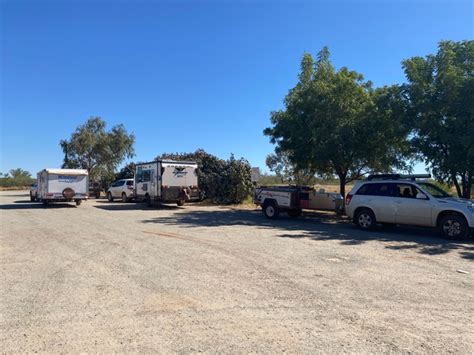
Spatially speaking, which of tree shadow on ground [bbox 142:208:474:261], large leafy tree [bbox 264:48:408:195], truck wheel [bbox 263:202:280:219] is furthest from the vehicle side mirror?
truck wheel [bbox 263:202:280:219]

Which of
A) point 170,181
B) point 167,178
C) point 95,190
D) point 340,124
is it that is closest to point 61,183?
point 167,178

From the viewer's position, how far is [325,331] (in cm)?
481

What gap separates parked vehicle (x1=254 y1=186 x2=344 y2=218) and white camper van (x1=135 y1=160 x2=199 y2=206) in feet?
22.5

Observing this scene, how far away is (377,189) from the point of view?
14.3m

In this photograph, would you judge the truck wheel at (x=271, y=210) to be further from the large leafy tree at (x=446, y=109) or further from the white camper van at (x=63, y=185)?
the white camper van at (x=63, y=185)

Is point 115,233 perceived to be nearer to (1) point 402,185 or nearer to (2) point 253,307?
(2) point 253,307

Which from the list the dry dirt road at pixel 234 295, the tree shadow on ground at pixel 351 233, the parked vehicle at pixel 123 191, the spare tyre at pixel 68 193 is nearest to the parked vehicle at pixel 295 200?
the tree shadow on ground at pixel 351 233

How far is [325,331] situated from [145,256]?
5321mm

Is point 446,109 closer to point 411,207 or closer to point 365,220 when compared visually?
point 411,207

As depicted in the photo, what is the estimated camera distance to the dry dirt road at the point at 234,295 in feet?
15.0

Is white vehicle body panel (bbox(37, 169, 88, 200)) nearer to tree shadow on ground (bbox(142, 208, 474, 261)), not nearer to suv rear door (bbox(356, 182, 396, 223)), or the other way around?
tree shadow on ground (bbox(142, 208, 474, 261))

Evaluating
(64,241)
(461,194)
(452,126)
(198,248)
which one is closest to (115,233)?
(64,241)

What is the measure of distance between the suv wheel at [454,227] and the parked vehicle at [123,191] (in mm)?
22430

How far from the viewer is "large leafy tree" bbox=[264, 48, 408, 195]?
690 inches
